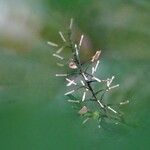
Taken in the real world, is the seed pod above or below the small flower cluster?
above

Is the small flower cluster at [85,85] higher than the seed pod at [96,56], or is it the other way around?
the seed pod at [96,56]

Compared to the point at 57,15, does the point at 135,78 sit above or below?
below

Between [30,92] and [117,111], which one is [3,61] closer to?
[30,92]

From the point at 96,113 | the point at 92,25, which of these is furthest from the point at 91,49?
the point at 96,113
